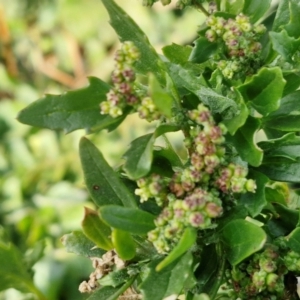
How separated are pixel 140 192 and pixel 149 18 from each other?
92.9 inches

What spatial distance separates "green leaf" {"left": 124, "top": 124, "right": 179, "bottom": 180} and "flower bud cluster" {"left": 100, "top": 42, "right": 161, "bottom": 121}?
28 mm

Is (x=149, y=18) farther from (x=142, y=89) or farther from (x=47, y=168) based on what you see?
(x=142, y=89)

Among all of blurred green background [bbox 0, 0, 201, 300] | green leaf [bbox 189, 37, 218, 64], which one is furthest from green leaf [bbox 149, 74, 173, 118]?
blurred green background [bbox 0, 0, 201, 300]

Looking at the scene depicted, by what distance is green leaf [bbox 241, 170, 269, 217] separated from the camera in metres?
0.71

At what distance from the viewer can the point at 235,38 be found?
74 cm

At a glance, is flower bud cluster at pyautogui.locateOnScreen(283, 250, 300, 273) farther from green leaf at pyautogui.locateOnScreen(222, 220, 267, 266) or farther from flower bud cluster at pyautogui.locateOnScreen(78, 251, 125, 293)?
flower bud cluster at pyautogui.locateOnScreen(78, 251, 125, 293)

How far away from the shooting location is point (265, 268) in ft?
2.25

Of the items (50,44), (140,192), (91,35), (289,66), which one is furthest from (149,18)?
(140,192)

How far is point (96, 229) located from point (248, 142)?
0.24 m

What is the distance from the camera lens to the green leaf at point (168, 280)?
2.11 ft

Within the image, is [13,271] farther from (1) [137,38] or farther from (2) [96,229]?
(1) [137,38]

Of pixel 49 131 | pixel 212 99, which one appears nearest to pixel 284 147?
pixel 212 99

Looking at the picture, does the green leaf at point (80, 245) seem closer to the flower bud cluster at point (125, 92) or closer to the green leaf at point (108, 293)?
the green leaf at point (108, 293)

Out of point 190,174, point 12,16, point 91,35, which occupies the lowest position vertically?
point 91,35
